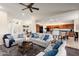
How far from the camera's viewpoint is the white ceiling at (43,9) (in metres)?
2.16

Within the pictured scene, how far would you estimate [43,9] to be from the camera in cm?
225

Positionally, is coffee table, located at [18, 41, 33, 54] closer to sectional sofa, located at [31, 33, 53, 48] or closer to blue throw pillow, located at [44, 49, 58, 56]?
sectional sofa, located at [31, 33, 53, 48]

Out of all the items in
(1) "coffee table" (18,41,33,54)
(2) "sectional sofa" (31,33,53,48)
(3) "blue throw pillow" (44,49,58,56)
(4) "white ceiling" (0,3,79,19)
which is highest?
(4) "white ceiling" (0,3,79,19)

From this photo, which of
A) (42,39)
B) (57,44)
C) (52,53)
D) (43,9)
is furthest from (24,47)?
(43,9)

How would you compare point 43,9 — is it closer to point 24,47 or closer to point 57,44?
point 57,44

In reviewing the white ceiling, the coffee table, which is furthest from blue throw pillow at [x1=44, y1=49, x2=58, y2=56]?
the white ceiling

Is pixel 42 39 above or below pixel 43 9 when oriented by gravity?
below

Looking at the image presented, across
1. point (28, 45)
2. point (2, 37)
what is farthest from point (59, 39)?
point (2, 37)

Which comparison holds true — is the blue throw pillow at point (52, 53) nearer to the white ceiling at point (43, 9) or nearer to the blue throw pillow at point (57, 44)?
the blue throw pillow at point (57, 44)

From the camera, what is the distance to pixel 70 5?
7.02 ft

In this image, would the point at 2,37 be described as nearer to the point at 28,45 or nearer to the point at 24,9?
the point at 28,45

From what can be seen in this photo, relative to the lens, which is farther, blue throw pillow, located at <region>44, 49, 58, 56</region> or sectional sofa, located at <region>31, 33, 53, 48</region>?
sectional sofa, located at <region>31, 33, 53, 48</region>

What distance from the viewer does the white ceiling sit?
2.16m

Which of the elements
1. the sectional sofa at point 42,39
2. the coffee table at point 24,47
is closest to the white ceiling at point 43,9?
the sectional sofa at point 42,39
